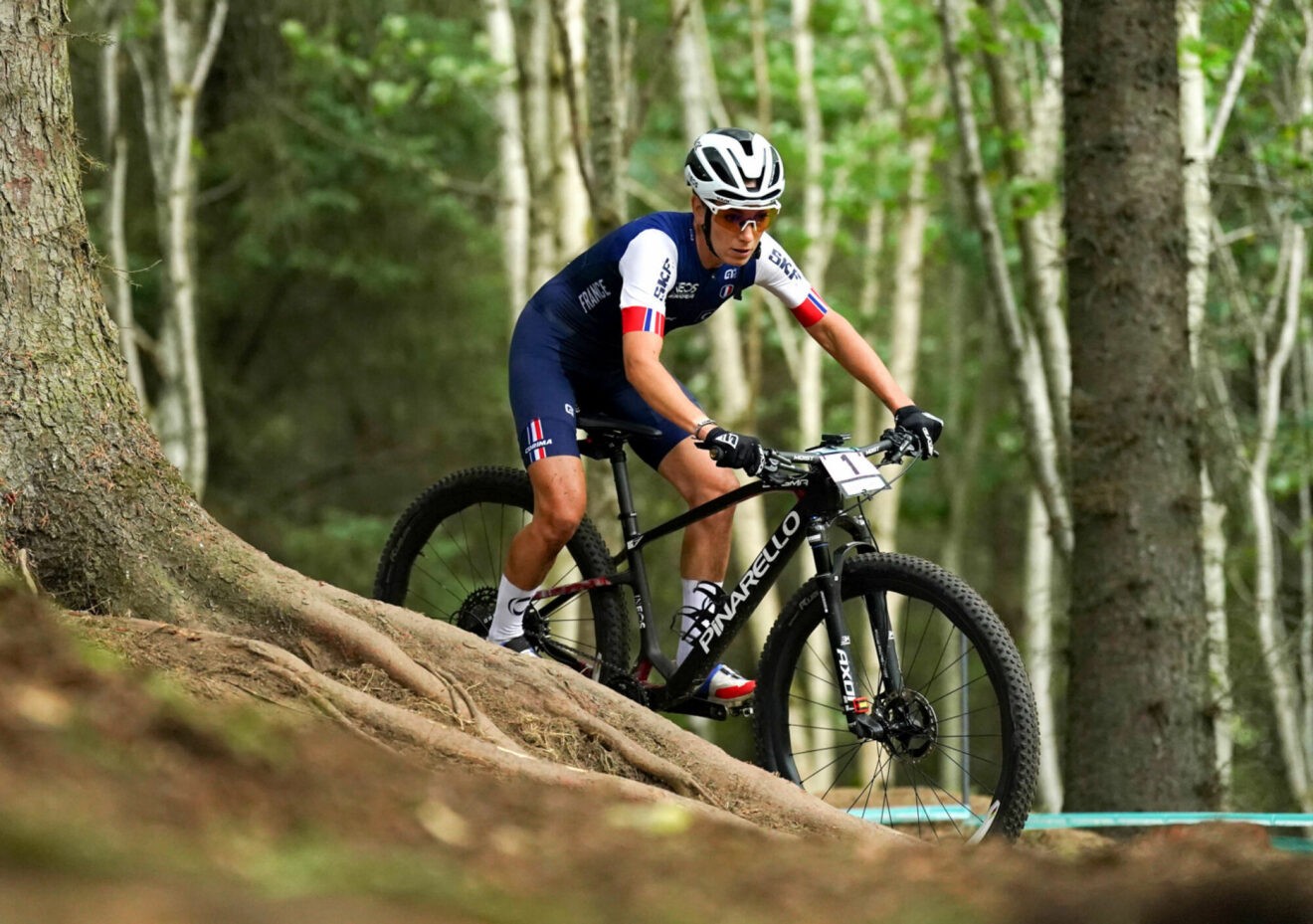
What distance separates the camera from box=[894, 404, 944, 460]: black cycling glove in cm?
549

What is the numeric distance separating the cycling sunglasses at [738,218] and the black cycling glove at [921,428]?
35.0 inches

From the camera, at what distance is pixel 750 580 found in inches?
227

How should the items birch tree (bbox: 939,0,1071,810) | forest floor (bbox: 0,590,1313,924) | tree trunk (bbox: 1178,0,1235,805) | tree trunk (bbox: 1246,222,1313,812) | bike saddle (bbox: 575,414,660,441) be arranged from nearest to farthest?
forest floor (bbox: 0,590,1313,924) → bike saddle (bbox: 575,414,660,441) → tree trunk (bbox: 1178,0,1235,805) → birch tree (bbox: 939,0,1071,810) → tree trunk (bbox: 1246,222,1313,812)

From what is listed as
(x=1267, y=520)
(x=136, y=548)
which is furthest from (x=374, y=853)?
(x=1267, y=520)

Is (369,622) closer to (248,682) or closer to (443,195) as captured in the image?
(248,682)

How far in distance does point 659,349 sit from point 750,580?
1017mm

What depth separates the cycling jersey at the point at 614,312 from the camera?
561cm

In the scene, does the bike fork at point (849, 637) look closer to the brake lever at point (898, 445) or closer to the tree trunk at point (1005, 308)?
the brake lever at point (898, 445)

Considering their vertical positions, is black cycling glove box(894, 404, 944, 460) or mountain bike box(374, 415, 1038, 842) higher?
black cycling glove box(894, 404, 944, 460)

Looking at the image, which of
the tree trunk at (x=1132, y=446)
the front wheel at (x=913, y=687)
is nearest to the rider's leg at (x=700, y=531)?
the front wheel at (x=913, y=687)

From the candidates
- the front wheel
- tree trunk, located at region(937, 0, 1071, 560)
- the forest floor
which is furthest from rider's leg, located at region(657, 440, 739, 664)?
tree trunk, located at region(937, 0, 1071, 560)

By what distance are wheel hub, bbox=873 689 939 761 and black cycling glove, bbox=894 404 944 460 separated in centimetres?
90

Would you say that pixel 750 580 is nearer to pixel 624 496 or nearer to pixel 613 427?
pixel 624 496

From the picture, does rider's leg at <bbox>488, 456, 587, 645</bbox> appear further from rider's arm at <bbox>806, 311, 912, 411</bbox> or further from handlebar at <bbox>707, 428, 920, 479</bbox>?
rider's arm at <bbox>806, 311, 912, 411</bbox>
